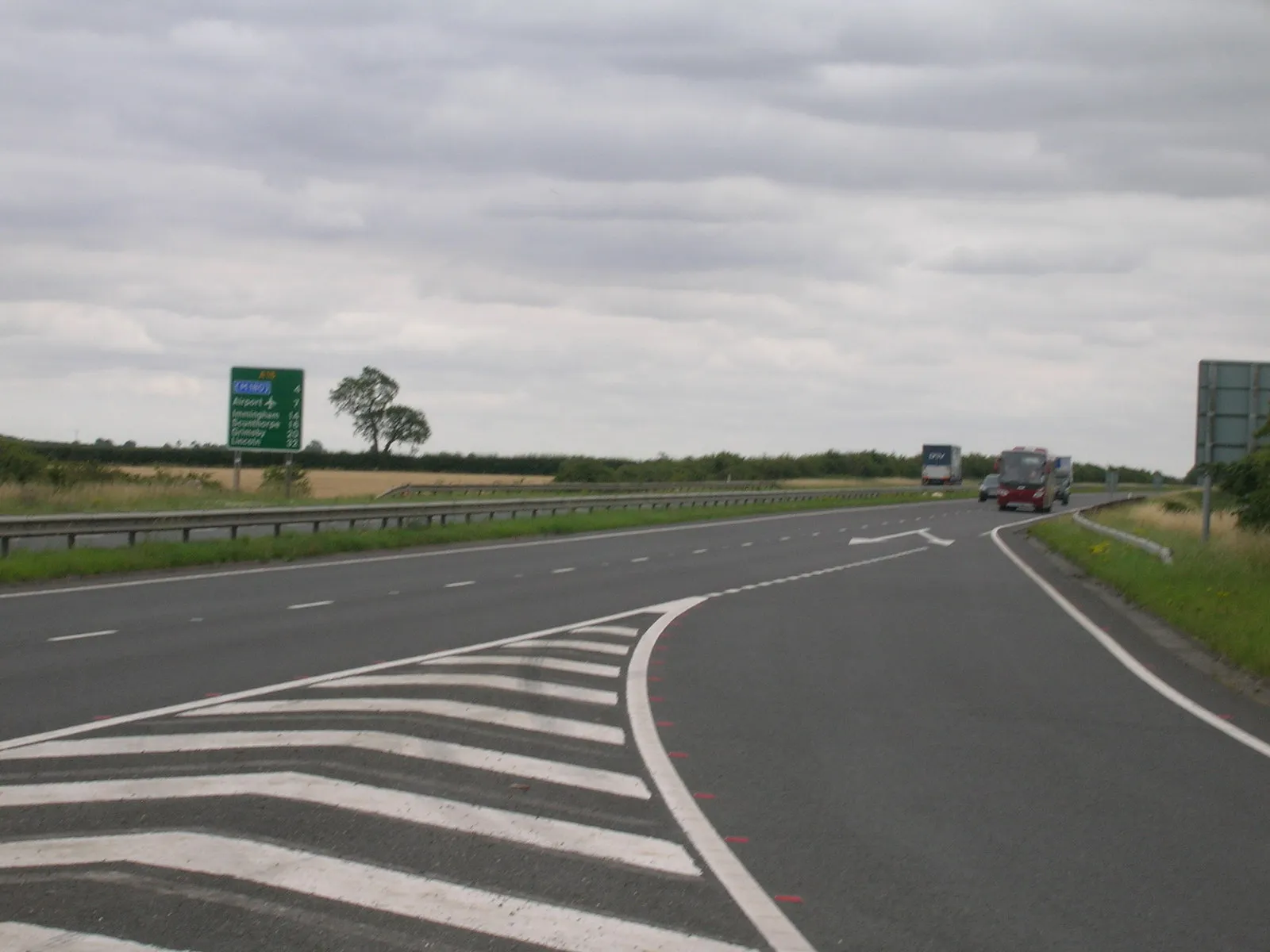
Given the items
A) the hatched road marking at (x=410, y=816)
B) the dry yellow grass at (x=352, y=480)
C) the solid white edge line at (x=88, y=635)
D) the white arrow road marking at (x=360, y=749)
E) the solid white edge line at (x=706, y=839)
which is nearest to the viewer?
the solid white edge line at (x=706, y=839)

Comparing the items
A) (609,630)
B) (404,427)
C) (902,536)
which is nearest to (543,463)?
(404,427)

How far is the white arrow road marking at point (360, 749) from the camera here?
29.3ft

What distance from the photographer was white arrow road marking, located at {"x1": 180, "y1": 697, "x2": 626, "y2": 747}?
34.5ft

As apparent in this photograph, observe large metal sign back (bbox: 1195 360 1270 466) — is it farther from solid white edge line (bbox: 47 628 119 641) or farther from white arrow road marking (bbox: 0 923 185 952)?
white arrow road marking (bbox: 0 923 185 952)

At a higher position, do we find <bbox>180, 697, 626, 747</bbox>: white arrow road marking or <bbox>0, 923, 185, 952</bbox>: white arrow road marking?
<bbox>180, 697, 626, 747</bbox>: white arrow road marking

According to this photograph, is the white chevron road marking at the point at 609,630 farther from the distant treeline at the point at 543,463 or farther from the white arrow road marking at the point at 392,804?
the distant treeline at the point at 543,463

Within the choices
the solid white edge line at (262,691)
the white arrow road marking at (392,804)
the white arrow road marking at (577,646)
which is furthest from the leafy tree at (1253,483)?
Result: the white arrow road marking at (392,804)

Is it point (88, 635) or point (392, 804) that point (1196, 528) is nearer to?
point (88, 635)

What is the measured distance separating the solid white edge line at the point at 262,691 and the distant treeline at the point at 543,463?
215ft

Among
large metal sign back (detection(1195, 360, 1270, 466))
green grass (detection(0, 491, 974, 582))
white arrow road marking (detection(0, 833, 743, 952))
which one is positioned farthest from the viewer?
large metal sign back (detection(1195, 360, 1270, 466))

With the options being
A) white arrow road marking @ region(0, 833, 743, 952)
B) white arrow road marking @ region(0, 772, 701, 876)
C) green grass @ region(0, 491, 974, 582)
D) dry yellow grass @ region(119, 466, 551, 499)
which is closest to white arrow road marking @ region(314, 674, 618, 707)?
white arrow road marking @ region(0, 772, 701, 876)

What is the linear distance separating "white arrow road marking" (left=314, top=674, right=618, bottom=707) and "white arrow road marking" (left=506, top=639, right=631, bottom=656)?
7.49 feet

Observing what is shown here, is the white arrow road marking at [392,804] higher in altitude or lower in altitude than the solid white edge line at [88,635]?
higher

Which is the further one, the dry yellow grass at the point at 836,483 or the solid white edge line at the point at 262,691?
the dry yellow grass at the point at 836,483
